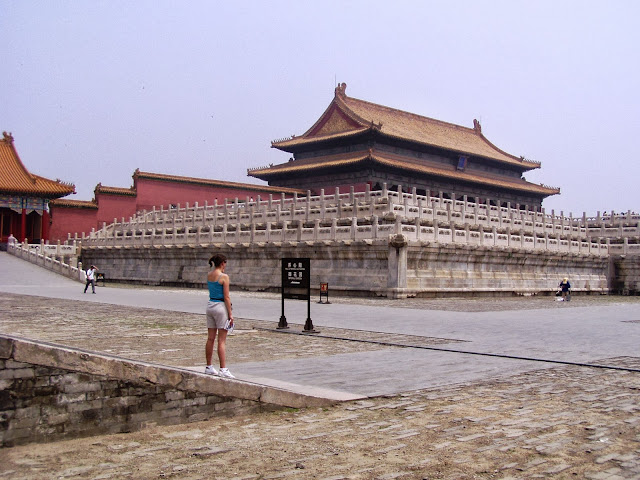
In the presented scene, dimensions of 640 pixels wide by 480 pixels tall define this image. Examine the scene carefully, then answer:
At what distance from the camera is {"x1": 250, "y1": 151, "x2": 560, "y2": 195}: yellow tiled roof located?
43.5 metres

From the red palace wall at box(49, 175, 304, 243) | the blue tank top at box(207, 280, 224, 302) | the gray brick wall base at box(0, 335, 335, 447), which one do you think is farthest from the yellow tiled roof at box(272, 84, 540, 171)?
the gray brick wall base at box(0, 335, 335, 447)

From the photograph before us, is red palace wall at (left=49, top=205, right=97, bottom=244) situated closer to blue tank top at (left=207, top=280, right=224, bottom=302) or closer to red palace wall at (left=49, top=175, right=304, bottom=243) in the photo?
red palace wall at (left=49, top=175, right=304, bottom=243)

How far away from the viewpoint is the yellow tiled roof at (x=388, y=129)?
4584 cm

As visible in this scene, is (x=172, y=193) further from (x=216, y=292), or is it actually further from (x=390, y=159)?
(x=216, y=292)

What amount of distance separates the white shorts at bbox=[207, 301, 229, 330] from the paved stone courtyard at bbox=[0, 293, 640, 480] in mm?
1423

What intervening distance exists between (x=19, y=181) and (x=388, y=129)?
25573 mm

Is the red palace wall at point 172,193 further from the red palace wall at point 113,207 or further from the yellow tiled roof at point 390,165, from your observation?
the yellow tiled roof at point 390,165

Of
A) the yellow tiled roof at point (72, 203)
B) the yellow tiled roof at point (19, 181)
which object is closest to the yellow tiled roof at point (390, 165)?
the yellow tiled roof at point (72, 203)

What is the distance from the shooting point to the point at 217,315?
287 inches

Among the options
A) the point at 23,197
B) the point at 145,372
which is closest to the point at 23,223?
the point at 23,197

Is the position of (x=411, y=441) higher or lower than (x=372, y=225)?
lower

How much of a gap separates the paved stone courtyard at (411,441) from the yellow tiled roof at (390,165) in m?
35.9

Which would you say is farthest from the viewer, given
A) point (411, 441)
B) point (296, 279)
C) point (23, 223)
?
point (23, 223)

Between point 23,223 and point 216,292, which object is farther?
point 23,223
